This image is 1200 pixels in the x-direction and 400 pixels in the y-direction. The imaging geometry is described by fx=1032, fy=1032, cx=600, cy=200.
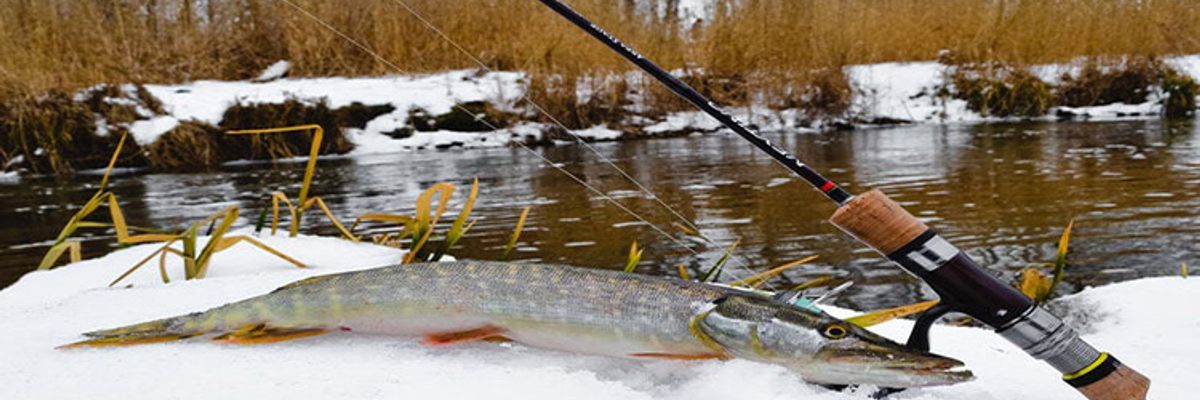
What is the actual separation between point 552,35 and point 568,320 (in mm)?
9683

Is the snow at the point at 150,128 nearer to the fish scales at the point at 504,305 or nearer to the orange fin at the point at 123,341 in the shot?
the orange fin at the point at 123,341

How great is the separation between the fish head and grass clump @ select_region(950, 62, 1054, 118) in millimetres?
11076

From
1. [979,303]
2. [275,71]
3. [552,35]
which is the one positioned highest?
[552,35]

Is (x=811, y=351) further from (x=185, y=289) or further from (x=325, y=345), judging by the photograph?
(x=185, y=289)

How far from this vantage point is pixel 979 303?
149cm

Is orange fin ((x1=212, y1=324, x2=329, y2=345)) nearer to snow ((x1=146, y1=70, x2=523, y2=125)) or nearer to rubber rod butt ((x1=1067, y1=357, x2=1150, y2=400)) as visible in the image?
rubber rod butt ((x1=1067, y1=357, x2=1150, y2=400))

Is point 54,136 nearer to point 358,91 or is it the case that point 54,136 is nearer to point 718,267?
point 358,91

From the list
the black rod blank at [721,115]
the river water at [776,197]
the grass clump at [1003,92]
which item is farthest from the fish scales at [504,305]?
the grass clump at [1003,92]

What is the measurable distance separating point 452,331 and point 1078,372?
3.27ft

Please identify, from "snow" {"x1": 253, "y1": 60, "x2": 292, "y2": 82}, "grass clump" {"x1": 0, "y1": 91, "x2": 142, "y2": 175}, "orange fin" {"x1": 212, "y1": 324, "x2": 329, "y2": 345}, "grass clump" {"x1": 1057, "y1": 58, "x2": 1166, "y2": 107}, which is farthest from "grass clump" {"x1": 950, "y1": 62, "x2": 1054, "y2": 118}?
"orange fin" {"x1": 212, "y1": 324, "x2": 329, "y2": 345}

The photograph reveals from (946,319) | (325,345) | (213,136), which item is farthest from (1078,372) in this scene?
(213,136)

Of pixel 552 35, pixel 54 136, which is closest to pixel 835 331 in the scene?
pixel 552 35

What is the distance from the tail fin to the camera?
1906mm

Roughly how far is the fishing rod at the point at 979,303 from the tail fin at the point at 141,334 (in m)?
1.23
